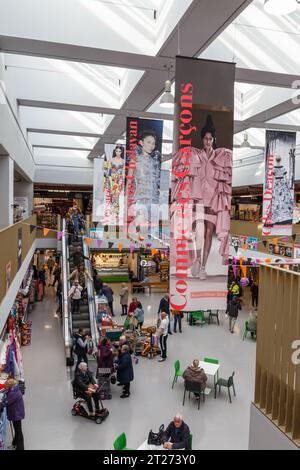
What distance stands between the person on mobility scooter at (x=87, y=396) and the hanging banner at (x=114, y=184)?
260 inches

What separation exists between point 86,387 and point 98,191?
29.2ft

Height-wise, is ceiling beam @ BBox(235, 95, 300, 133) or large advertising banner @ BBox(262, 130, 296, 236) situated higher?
ceiling beam @ BBox(235, 95, 300, 133)

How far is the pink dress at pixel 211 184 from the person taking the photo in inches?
205

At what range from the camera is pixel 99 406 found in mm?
8461

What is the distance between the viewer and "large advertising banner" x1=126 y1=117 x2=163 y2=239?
31.0ft

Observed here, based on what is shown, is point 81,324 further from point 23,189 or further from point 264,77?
point 23,189

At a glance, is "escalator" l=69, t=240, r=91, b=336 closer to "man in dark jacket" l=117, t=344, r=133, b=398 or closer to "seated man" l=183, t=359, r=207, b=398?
"man in dark jacket" l=117, t=344, r=133, b=398

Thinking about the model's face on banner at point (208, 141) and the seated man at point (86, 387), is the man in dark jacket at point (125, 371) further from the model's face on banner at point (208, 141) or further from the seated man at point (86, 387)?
the model's face on banner at point (208, 141)

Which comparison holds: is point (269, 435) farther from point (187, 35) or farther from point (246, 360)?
point (246, 360)

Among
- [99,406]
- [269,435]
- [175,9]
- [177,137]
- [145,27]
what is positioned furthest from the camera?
[99,406]

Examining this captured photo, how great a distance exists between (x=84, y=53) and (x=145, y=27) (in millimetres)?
1198

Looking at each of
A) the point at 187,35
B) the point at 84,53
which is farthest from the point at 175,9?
the point at 84,53

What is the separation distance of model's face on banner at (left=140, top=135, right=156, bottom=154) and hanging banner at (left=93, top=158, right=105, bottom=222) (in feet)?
19.5

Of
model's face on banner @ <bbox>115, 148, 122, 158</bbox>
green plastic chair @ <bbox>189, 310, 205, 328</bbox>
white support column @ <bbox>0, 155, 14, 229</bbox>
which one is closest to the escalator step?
green plastic chair @ <bbox>189, 310, 205, 328</bbox>
